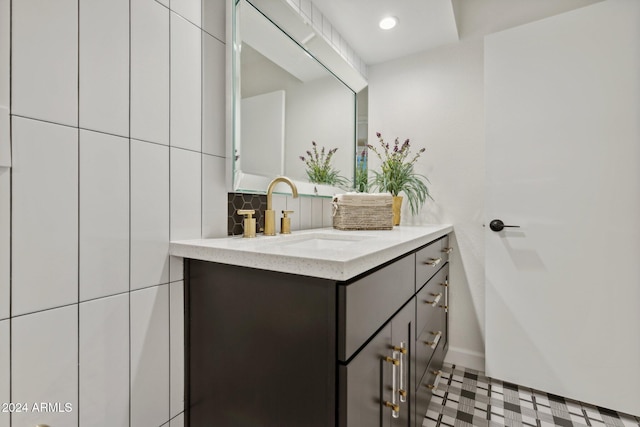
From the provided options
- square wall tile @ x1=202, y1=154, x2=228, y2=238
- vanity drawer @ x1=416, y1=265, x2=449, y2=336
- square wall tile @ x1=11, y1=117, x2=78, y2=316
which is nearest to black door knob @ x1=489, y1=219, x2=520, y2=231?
vanity drawer @ x1=416, y1=265, x2=449, y2=336

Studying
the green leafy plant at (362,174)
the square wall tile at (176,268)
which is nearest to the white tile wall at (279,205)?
the square wall tile at (176,268)

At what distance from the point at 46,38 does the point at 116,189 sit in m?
0.34

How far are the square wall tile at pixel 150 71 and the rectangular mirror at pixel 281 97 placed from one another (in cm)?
25

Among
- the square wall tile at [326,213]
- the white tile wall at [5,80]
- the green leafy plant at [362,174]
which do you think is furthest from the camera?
the green leafy plant at [362,174]

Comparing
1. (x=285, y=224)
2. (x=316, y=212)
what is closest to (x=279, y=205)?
(x=285, y=224)

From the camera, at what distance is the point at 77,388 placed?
73cm

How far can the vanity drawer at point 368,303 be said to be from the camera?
0.67 m

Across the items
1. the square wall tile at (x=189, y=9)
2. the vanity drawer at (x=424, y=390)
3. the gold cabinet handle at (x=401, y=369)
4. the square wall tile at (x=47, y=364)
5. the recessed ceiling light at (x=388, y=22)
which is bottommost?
the vanity drawer at (x=424, y=390)

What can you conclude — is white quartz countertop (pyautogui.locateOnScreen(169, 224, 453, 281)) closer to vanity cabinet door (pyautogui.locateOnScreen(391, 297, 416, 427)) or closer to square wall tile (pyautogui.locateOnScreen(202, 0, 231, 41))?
vanity cabinet door (pyautogui.locateOnScreen(391, 297, 416, 427))

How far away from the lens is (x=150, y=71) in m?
0.88

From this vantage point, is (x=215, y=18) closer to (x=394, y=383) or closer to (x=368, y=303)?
(x=368, y=303)

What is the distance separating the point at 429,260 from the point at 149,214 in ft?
3.70

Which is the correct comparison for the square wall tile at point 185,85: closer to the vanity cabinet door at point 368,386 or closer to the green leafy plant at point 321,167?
the green leafy plant at point 321,167

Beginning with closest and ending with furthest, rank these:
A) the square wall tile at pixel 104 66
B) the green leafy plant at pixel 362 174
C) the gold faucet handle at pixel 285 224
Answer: the square wall tile at pixel 104 66 < the gold faucet handle at pixel 285 224 < the green leafy plant at pixel 362 174
